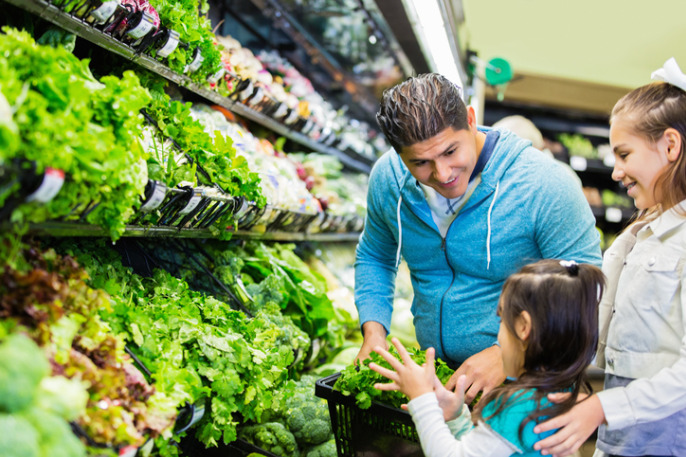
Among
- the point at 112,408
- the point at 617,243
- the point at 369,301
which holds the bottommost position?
the point at 369,301

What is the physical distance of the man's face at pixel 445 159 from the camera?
5.85ft

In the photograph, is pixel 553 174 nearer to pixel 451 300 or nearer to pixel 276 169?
pixel 451 300

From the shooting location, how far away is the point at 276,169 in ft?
11.0

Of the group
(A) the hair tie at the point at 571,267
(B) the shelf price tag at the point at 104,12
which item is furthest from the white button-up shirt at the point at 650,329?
(B) the shelf price tag at the point at 104,12

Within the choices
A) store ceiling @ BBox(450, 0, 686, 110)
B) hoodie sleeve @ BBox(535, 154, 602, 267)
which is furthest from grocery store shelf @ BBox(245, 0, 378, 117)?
hoodie sleeve @ BBox(535, 154, 602, 267)

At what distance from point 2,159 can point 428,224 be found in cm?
147

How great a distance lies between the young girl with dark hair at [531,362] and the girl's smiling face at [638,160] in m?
0.35

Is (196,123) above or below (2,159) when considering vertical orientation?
below

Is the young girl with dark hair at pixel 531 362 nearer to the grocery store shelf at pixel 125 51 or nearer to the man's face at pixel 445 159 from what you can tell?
the man's face at pixel 445 159

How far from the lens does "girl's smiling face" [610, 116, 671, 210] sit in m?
1.65

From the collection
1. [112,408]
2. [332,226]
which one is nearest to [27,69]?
[112,408]

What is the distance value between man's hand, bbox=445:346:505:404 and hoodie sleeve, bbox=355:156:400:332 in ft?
1.63

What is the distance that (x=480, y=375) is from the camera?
6.07 ft

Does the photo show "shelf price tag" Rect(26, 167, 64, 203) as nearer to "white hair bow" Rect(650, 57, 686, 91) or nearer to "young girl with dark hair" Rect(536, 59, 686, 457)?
"young girl with dark hair" Rect(536, 59, 686, 457)
